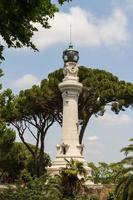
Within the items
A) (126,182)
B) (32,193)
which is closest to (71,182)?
(126,182)

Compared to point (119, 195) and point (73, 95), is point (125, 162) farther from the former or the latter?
point (73, 95)

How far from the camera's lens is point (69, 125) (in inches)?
1565

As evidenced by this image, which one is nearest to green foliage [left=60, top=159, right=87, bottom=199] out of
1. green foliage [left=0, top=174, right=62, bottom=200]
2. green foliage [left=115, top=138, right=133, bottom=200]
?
green foliage [left=115, top=138, right=133, bottom=200]

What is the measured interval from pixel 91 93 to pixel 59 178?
15088 mm

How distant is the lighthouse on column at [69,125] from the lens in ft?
130

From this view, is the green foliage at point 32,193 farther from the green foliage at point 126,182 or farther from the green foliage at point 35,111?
the green foliage at point 35,111

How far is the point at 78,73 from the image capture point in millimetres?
44906

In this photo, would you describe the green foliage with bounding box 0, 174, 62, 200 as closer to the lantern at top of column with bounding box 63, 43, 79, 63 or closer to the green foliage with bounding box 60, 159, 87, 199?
the green foliage with bounding box 60, 159, 87, 199

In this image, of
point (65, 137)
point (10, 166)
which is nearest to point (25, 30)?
point (65, 137)

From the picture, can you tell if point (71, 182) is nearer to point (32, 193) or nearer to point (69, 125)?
point (69, 125)

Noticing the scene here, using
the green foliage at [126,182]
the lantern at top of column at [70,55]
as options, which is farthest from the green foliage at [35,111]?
the green foliage at [126,182]

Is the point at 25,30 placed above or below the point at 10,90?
below

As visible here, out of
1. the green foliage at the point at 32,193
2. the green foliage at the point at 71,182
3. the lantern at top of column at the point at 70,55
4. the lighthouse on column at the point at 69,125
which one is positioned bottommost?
the green foliage at the point at 32,193

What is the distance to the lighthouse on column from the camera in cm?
3953
